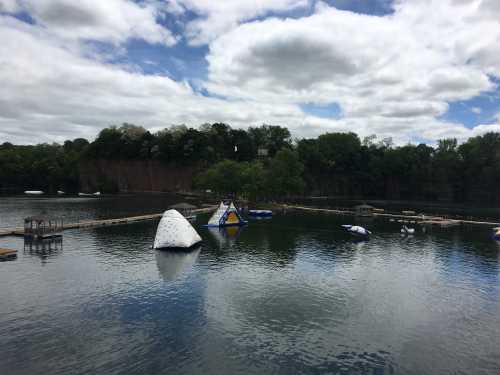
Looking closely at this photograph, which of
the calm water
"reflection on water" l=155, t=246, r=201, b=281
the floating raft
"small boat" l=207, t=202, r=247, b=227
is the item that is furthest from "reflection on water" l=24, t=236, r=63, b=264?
"small boat" l=207, t=202, r=247, b=227

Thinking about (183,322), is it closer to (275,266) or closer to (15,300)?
(15,300)

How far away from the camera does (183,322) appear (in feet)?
106

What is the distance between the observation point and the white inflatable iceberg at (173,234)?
59.9 m

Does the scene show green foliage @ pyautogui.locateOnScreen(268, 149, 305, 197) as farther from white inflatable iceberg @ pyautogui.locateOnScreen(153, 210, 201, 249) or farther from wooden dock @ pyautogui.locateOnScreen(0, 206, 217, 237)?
white inflatable iceberg @ pyautogui.locateOnScreen(153, 210, 201, 249)

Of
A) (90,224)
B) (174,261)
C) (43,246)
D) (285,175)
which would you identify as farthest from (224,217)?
(285,175)

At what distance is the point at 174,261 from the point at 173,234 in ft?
23.9

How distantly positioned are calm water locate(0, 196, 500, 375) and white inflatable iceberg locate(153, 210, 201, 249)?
2.42m

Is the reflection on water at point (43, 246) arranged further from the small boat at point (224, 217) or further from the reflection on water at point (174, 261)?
the small boat at point (224, 217)

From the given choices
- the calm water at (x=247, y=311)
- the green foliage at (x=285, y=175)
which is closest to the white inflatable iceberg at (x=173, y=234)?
the calm water at (x=247, y=311)

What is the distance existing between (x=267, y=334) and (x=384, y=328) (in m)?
10.2

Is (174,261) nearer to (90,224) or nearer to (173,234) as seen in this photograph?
(173,234)

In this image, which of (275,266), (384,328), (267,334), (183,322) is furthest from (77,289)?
(384,328)

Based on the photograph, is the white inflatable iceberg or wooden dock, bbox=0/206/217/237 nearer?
the white inflatable iceberg

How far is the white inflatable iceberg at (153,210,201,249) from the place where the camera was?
5994 cm
